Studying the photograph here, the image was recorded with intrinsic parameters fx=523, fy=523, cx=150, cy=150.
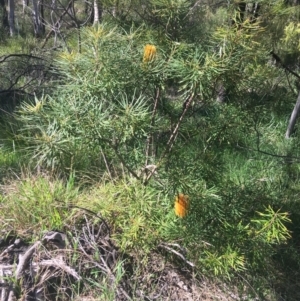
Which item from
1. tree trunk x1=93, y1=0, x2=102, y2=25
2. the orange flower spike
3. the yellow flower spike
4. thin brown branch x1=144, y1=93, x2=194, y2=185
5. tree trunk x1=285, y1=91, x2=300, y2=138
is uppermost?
the yellow flower spike

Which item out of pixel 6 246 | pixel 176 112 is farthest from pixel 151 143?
pixel 6 246

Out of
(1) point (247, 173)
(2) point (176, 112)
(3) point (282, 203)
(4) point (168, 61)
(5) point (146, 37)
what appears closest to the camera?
(4) point (168, 61)

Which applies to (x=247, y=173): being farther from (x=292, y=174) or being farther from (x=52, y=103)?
(x=52, y=103)

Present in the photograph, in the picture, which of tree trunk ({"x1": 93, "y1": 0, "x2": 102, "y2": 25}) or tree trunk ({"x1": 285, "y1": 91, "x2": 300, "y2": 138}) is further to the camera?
tree trunk ({"x1": 285, "y1": 91, "x2": 300, "y2": 138})

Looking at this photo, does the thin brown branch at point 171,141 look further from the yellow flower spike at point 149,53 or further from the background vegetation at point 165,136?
the yellow flower spike at point 149,53

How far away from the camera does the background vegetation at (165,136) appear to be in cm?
241

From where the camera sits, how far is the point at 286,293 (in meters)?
3.19

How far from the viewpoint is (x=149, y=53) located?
93.3 inches

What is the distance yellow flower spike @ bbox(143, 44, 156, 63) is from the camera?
2361 mm

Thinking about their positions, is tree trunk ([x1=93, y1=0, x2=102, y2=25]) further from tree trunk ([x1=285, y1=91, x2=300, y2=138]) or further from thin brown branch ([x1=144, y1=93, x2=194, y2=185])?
tree trunk ([x1=285, y1=91, x2=300, y2=138])

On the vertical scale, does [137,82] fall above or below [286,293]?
above

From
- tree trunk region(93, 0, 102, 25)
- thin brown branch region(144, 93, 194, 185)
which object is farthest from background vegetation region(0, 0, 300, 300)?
tree trunk region(93, 0, 102, 25)

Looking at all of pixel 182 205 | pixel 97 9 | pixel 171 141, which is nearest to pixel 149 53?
pixel 171 141

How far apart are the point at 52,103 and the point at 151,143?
66 centimetres
